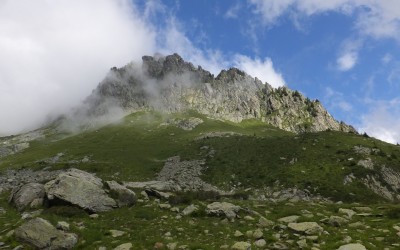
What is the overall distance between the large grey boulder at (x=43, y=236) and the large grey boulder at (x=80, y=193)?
611cm

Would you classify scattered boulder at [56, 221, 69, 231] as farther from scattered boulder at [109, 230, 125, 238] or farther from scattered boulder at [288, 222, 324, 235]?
scattered boulder at [288, 222, 324, 235]

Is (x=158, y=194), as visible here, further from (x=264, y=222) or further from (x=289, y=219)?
(x=289, y=219)

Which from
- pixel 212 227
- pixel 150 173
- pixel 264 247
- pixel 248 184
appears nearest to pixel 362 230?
pixel 264 247

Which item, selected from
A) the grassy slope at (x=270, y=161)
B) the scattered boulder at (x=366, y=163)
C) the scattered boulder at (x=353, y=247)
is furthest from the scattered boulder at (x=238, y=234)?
the scattered boulder at (x=366, y=163)

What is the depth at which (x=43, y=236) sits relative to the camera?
2095 cm

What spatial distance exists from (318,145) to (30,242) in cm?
7980

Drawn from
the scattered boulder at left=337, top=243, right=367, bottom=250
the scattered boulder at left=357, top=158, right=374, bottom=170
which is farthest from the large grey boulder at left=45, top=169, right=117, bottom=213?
the scattered boulder at left=357, top=158, right=374, bottom=170

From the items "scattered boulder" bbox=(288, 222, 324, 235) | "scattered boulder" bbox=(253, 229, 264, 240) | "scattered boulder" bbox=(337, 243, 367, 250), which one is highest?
"scattered boulder" bbox=(288, 222, 324, 235)

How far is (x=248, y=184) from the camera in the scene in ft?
231

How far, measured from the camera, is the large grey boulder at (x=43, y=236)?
20.5m

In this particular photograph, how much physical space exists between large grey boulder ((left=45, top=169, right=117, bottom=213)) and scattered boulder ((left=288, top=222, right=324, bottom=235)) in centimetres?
1389

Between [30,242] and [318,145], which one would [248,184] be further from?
[30,242]

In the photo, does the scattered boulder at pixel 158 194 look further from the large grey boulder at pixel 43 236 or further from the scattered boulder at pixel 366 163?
the scattered boulder at pixel 366 163

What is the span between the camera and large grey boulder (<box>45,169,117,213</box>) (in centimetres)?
2834
